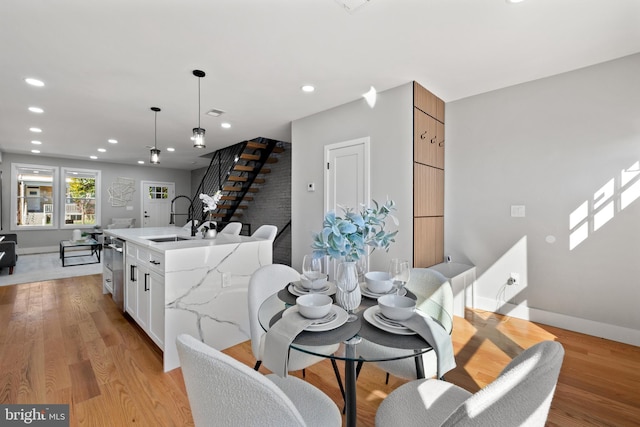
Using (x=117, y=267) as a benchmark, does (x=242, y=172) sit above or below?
above

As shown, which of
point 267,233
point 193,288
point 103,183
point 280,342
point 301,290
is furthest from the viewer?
point 103,183

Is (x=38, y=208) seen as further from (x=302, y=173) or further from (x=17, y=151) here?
(x=302, y=173)

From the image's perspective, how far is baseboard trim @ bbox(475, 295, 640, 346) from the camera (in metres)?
2.64

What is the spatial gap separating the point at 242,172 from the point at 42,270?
421 centimetres

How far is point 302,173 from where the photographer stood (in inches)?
170

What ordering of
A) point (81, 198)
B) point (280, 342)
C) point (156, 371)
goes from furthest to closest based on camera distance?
1. point (81, 198)
2. point (156, 371)
3. point (280, 342)

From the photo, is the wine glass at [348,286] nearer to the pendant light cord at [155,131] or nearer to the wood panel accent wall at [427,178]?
the wood panel accent wall at [427,178]

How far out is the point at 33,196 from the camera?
25.4ft

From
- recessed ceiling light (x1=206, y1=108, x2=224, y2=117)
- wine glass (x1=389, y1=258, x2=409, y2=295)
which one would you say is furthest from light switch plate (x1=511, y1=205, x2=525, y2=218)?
recessed ceiling light (x1=206, y1=108, x2=224, y2=117)

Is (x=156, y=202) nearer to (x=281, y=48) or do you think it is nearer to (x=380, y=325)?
(x=281, y=48)

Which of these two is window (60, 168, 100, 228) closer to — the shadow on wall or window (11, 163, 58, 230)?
window (11, 163, 58, 230)

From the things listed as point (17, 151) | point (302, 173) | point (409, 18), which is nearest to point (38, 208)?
point (17, 151)

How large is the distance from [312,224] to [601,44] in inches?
135

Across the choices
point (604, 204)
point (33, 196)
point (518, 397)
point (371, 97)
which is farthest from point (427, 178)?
point (33, 196)
